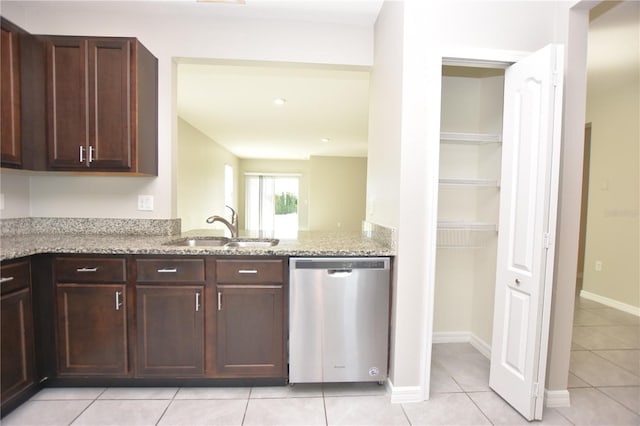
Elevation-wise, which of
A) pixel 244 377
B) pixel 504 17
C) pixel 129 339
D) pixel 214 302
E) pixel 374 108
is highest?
pixel 504 17

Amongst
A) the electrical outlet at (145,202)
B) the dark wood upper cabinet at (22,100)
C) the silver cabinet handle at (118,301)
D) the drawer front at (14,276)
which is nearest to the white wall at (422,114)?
the silver cabinet handle at (118,301)

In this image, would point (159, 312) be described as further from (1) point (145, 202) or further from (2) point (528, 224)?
(2) point (528, 224)

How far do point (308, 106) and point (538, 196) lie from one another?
319cm

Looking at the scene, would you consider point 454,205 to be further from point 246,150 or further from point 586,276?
point 246,150

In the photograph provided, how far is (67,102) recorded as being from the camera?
203 cm

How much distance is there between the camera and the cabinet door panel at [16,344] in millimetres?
1619

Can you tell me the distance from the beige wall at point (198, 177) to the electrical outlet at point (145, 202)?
1.78m

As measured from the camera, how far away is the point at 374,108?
236 centimetres

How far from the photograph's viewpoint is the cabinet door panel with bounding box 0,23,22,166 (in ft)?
6.15

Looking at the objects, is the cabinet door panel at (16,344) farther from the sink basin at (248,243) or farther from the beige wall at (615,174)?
the beige wall at (615,174)

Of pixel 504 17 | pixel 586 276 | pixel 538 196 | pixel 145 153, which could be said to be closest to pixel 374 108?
pixel 504 17

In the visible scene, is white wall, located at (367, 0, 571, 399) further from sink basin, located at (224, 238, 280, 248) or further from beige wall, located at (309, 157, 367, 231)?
beige wall, located at (309, 157, 367, 231)

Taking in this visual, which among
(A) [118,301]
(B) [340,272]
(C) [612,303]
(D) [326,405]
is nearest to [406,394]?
(D) [326,405]

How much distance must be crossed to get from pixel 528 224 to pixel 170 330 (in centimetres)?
219
